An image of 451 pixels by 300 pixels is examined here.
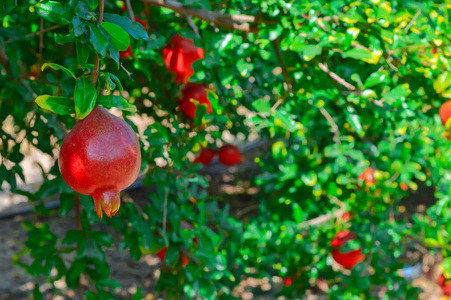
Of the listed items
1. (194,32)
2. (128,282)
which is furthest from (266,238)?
(128,282)

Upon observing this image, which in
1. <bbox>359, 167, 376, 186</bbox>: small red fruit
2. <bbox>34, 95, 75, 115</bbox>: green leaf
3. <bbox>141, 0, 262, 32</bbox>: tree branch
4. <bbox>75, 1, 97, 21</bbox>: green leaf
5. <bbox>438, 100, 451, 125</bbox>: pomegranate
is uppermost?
<bbox>75, 1, 97, 21</bbox>: green leaf

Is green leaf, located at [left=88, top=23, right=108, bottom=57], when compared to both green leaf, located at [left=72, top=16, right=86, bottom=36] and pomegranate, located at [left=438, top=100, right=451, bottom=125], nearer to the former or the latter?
green leaf, located at [left=72, top=16, right=86, bottom=36]

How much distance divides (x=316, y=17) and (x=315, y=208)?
113 cm

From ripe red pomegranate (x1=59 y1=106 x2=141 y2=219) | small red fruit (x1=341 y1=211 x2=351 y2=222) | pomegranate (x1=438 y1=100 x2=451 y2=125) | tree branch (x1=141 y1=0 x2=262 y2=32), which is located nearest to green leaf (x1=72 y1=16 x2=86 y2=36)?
ripe red pomegranate (x1=59 y1=106 x2=141 y2=219)

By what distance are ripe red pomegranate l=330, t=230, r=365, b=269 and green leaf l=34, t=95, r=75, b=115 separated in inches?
60.4

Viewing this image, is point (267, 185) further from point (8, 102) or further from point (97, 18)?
point (97, 18)

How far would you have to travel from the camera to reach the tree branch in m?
1.16

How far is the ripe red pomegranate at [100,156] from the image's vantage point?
0.64 metres

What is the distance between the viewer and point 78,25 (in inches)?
25.6

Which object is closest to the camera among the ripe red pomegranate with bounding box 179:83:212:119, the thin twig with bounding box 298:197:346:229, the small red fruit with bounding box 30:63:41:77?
the ripe red pomegranate with bounding box 179:83:212:119

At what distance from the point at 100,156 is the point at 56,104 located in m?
0.11

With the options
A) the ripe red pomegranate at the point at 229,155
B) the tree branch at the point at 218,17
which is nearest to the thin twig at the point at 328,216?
the ripe red pomegranate at the point at 229,155

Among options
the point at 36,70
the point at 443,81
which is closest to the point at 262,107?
the point at 443,81

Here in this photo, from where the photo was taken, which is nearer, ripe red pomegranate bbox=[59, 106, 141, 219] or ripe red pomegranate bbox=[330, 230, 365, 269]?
ripe red pomegranate bbox=[59, 106, 141, 219]
